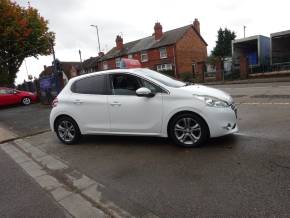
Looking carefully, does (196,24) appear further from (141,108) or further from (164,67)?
(141,108)

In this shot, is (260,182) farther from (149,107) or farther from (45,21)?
(45,21)

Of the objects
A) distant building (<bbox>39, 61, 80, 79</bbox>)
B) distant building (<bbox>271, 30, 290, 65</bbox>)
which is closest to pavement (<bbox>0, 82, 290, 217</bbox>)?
distant building (<bbox>271, 30, 290, 65</bbox>)

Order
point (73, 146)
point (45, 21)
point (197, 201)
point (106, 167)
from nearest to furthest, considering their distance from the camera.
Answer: point (197, 201) → point (106, 167) → point (73, 146) → point (45, 21)

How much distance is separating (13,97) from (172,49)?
25586 mm

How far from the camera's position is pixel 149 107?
5.69 meters

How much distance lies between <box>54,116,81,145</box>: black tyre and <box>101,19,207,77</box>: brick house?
110ft

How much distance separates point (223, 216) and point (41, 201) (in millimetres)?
2430

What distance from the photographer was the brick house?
41.6m

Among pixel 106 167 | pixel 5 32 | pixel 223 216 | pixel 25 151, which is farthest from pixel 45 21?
pixel 223 216

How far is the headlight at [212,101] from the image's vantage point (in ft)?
17.3

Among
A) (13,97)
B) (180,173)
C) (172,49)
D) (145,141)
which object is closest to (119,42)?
(172,49)

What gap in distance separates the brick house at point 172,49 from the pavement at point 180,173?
33923 millimetres

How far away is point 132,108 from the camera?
5852 millimetres

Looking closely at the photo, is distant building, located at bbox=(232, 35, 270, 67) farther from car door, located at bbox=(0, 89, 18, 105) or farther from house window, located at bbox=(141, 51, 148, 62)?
house window, located at bbox=(141, 51, 148, 62)
